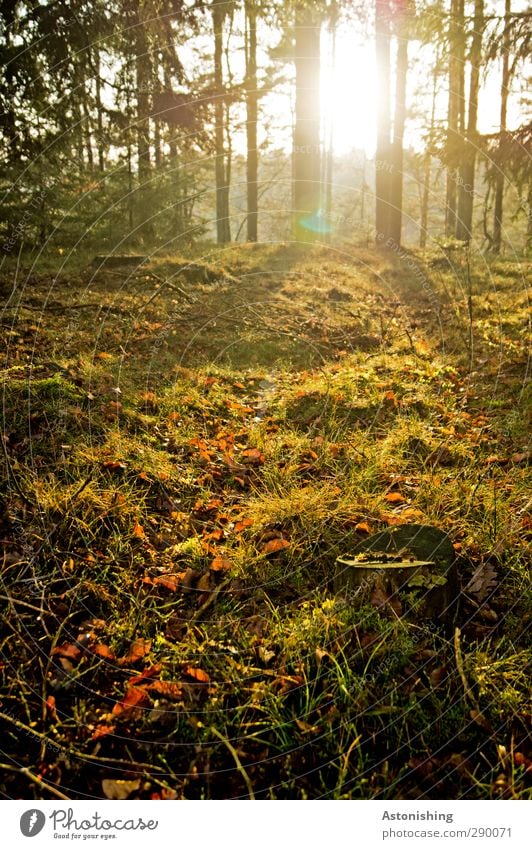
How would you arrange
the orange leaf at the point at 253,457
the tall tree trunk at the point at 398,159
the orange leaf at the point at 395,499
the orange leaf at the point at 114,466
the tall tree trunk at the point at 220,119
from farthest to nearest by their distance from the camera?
the tall tree trunk at the point at 398,159 < the tall tree trunk at the point at 220,119 < the orange leaf at the point at 253,457 < the orange leaf at the point at 114,466 < the orange leaf at the point at 395,499

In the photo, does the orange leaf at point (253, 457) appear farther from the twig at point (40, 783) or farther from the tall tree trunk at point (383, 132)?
the tall tree trunk at point (383, 132)

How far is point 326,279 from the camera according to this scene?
10.4m

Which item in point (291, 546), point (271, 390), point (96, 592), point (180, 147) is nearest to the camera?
point (96, 592)

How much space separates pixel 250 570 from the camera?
2.95 metres

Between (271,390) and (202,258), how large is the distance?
245 inches

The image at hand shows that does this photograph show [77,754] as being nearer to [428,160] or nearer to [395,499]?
[395,499]

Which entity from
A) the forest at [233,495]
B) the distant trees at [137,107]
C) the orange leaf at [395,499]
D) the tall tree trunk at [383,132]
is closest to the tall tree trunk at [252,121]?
the distant trees at [137,107]

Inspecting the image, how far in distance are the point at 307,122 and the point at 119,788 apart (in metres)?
15.8

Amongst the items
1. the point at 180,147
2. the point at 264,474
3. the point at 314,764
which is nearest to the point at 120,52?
the point at 180,147

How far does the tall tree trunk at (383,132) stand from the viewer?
526 inches

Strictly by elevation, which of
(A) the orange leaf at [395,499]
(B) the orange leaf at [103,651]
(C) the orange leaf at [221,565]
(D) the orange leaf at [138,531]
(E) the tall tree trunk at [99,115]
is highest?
(E) the tall tree trunk at [99,115]

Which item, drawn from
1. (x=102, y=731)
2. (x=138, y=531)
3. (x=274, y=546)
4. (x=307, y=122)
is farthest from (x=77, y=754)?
(x=307, y=122)

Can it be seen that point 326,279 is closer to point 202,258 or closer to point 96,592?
point 202,258
